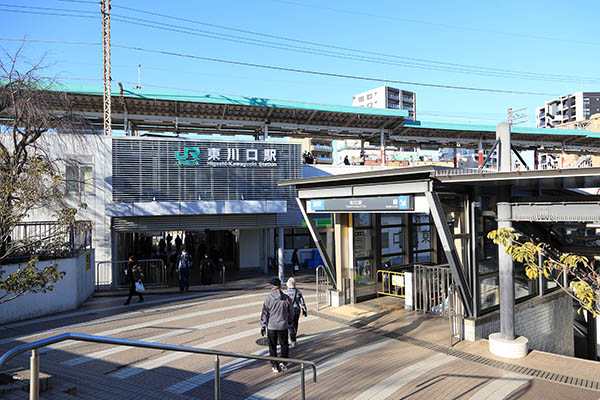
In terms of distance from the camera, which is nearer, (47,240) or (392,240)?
(47,240)

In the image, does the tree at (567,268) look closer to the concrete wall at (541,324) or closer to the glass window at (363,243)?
the concrete wall at (541,324)

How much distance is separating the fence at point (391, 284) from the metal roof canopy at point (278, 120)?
13.3 meters

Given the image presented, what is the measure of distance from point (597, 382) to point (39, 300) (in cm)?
1399

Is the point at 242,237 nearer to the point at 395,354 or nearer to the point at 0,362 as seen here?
the point at 395,354

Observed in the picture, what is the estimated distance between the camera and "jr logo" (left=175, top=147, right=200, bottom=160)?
770 inches

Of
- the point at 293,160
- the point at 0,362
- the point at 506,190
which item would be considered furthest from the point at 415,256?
the point at 0,362

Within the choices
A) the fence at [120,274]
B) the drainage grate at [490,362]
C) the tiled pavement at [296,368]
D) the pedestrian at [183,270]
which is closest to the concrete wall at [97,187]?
→ the fence at [120,274]

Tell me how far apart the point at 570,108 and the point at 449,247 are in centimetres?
10373

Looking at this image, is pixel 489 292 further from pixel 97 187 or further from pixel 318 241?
pixel 97 187

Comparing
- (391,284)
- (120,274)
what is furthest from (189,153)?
(391,284)

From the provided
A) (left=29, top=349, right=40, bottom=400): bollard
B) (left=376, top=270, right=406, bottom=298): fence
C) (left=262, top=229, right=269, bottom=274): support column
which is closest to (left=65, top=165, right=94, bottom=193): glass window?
(left=262, top=229, right=269, bottom=274): support column

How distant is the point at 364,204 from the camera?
10836 millimetres

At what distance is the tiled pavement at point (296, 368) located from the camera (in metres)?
6.96

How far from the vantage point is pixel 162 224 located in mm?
19156
